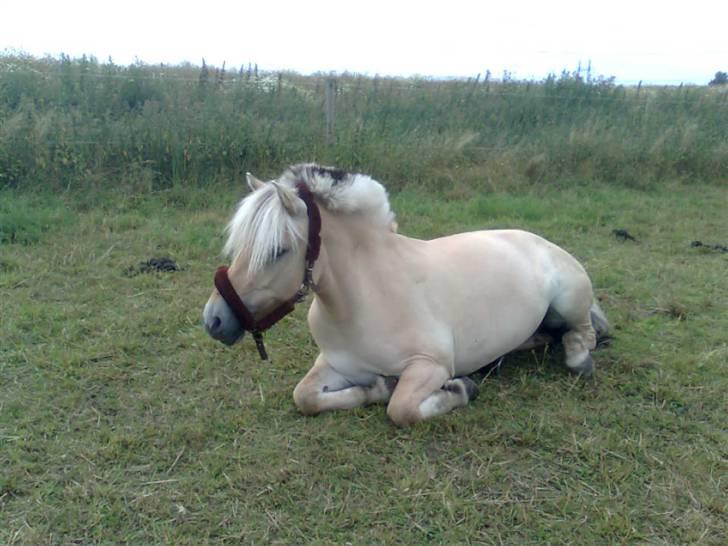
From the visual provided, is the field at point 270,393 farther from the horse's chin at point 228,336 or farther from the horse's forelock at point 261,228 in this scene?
the horse's forelock at point 261,228

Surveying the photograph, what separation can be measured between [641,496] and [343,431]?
1.31 m

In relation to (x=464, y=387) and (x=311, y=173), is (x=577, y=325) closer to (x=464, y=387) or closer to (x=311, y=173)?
(x=464, y=387)

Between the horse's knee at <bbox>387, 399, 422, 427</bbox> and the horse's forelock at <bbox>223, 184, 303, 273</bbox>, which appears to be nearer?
the horse's forelock at <bbox>223, 184, 303, 273</bbox>

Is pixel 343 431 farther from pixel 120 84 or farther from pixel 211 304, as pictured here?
pixel 120 84

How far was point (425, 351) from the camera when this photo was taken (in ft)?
10.7

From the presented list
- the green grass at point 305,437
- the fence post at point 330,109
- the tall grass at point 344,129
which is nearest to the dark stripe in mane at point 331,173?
the green grass at point 305,437

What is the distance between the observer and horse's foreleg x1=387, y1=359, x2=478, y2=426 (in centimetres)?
316

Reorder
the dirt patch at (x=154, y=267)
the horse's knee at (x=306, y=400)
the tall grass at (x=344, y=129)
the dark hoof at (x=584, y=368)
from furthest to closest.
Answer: the tall grass at (x=344, y=129)
the dirt patch at (x=154, y=267)
the dark hoof at (x=584, y=368)
the horse's knee at (x=306, y=400)

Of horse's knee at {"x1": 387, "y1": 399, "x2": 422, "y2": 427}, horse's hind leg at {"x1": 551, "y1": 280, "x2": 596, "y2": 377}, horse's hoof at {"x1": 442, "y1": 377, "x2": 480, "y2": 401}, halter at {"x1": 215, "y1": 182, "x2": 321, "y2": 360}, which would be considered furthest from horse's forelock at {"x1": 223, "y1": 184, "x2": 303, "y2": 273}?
horse's hind leg at {"x1": 551, "y1": 280, "x2": 596, "y2": 377}

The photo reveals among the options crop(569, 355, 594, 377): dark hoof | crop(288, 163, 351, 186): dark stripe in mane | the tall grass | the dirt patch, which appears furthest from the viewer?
the tall grass

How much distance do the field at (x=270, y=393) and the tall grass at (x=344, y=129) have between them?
48mm

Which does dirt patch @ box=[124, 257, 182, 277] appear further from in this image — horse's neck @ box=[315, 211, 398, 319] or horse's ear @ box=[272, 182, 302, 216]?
horse's ear @ box=[272, 182, 302, 216]

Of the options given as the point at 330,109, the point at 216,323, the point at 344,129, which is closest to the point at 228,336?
the point at 216,323

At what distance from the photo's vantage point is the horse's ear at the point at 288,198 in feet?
9.12
